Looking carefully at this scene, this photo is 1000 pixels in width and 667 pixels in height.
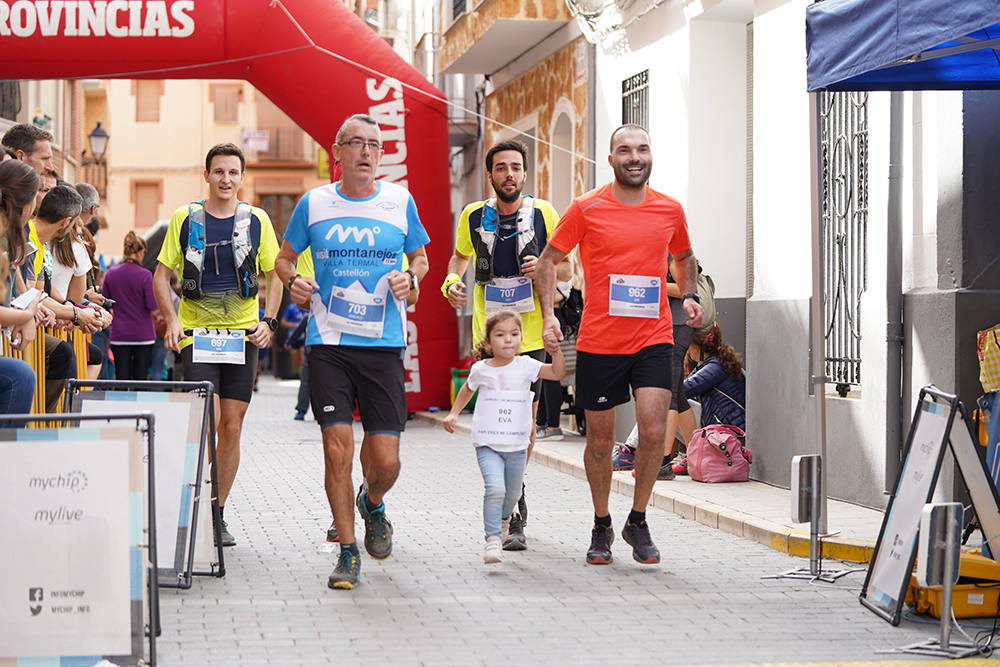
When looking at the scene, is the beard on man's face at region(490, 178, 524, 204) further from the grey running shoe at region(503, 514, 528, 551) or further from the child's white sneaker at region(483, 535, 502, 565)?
the child's white sneaker at region(483, 535, 502, 565)

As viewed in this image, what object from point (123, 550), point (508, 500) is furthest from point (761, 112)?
point (123, 550)

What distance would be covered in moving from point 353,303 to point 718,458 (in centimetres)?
509

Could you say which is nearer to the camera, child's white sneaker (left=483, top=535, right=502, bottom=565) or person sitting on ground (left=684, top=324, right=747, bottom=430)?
child's white sneaker (left=483, top=535, right=502, bottom=565)

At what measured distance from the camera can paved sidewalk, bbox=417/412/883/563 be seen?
860cm

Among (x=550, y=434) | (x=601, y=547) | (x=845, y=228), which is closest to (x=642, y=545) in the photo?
(x=601, y=547)

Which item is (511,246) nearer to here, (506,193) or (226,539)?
(506,193)

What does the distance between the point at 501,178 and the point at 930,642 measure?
149 inches

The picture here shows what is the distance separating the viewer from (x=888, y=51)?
669 cm

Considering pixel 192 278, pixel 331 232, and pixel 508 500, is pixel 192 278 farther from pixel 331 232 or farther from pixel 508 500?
pixel 508 500

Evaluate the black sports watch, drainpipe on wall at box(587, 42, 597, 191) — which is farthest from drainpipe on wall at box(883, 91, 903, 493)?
drainpipe on wall at box(587, 42, 597, 191)

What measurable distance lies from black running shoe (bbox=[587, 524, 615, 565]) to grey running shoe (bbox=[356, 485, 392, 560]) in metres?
1.07

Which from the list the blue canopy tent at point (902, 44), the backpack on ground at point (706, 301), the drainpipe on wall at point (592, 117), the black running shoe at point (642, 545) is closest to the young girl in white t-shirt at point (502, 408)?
the black running shoe at point (642, 545)

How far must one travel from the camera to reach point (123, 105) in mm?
59844

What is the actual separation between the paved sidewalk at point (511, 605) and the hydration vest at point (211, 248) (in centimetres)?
142
